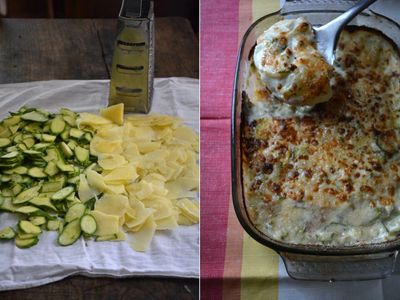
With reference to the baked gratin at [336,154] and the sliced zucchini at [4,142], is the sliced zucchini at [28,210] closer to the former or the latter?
the sliced zucchini at [4,142]

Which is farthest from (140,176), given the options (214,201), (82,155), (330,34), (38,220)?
(330,34)

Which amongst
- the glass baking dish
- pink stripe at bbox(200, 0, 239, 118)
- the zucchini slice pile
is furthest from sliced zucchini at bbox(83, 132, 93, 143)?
the glass baking dish

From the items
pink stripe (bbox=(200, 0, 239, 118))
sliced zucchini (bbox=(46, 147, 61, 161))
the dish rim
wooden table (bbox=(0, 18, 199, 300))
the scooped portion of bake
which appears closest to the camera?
the dish rim

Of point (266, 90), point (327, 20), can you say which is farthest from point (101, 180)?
point (327, 20)

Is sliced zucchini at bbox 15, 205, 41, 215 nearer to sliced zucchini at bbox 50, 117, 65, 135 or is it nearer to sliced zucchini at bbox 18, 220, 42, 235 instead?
sliced zucchini at bbox 18, 220, 42, 235

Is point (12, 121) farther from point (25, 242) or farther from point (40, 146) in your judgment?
point (25, 242)

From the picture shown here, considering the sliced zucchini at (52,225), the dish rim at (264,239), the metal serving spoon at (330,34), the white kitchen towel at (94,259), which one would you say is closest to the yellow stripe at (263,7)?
the metal serving spoon at (330,34)
